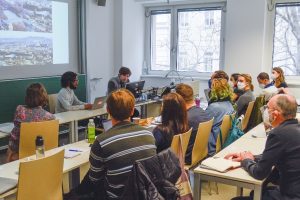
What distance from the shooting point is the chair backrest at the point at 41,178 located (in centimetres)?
194

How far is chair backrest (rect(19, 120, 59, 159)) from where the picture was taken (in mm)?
3012

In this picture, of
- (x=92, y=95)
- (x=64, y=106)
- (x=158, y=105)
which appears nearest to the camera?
(x=64, y=106)

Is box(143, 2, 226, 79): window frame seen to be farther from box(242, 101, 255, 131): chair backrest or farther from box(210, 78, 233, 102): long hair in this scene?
box(210, 78, 233, 102): long hair

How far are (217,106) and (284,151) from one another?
1.66m

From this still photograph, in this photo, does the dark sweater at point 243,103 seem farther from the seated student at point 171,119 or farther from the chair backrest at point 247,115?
the seated student at point 171,119

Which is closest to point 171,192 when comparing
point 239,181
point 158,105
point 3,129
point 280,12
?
point 239,181

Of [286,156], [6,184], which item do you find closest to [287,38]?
[286,156]

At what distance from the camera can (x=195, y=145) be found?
125 inches

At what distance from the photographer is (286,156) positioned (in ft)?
6.95

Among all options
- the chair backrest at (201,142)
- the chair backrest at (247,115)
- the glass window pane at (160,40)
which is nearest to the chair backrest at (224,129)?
the chair backrest at (201,142)

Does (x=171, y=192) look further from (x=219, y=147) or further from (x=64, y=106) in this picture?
(x=64, y=106)

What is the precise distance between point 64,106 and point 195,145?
2134 mm

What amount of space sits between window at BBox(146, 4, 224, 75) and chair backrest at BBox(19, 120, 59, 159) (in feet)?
15.1

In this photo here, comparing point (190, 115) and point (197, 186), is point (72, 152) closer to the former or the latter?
point (197, 186)
